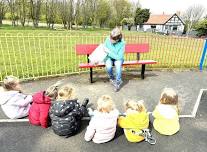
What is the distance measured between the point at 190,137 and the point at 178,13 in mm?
79598

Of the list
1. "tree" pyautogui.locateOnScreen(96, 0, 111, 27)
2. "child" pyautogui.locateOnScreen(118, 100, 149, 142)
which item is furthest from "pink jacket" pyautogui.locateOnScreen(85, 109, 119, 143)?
"tree" pyautogui.locateOnScreen(96, 0, 111, 27)

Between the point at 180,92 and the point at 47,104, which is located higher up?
the point at 47,104

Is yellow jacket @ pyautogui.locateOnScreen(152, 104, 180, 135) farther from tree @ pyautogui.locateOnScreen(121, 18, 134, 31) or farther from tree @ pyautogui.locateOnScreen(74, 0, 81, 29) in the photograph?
tree @ pyautogui.locateOnScreen(121, 18, 134, 31)

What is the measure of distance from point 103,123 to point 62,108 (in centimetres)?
68

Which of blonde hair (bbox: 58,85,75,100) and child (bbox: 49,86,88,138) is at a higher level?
blonde hair (bbox: 58,85,75,100)

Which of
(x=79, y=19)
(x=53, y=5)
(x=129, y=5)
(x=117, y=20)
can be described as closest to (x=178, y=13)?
(x=129, y=5)

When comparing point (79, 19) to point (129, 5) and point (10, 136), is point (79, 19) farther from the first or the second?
point (10, 136)

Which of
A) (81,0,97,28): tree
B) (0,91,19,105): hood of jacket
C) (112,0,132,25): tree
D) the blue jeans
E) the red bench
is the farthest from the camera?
(112,0,132,25): tree

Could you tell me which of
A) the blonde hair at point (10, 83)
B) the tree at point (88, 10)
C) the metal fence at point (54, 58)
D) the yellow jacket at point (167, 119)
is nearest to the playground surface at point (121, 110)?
the yellow jacket at point (167, 119)

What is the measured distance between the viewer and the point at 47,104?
12.7ft

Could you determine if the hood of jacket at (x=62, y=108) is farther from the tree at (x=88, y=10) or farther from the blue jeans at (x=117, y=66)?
the tree at (x=88, y=10)

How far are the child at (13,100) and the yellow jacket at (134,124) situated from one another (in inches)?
74.2

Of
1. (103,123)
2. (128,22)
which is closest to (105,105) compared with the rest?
(103,123)

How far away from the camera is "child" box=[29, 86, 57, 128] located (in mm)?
3834
